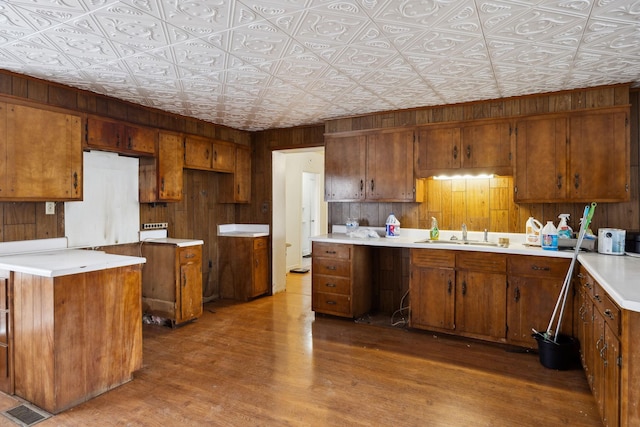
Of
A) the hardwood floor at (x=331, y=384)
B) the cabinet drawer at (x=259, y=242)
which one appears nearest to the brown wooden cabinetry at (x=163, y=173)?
the cabinet drawer at (x=259, y=242)

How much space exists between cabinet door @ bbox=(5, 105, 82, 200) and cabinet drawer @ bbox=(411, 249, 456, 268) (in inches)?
129

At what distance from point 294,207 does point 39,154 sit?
4497mm

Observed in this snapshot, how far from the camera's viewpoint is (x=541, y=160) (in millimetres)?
3625

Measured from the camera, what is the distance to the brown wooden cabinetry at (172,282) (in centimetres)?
406

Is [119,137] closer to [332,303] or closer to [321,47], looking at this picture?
[321,47]

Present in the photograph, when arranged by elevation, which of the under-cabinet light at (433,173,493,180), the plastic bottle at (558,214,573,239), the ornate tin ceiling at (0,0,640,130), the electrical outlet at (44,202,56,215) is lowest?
the plastic bottle at (558,214,573,239)

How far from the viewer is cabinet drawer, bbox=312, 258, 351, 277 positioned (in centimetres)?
423

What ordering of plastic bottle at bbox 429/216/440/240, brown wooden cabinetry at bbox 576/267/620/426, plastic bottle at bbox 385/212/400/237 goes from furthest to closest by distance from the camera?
1. plastic bottle at bbox 385/212/400/237
2. plastic bottle at bbox 429/216/440/240
3. brown wooden cabinetry at bbox 576/267/620/426

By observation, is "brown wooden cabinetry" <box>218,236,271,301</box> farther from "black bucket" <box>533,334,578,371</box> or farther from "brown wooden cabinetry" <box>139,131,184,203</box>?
"black bucket" <box>533,334,578,371</box>

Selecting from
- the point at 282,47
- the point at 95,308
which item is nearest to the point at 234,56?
the point at 282,47

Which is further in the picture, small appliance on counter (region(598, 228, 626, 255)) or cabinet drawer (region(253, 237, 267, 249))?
cabinet drawer (region(253, 237, 267, 249))

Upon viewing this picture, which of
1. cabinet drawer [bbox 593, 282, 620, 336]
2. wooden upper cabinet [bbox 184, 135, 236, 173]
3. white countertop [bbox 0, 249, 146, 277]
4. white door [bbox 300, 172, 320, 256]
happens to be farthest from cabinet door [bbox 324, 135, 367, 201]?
white door [bbox 300, 172, 320, 256]

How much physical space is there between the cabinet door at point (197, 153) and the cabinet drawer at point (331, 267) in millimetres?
1896

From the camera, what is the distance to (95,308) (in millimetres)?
2604
